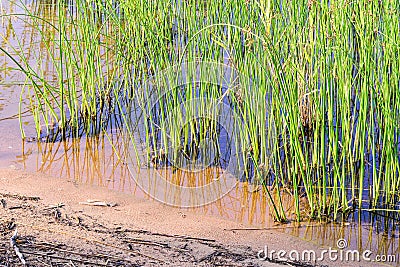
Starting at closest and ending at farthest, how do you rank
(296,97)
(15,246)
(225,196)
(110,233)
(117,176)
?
1. (15,246)
2. (110,233)
3. (296,97)
4. (225,196)
5. (117,176)

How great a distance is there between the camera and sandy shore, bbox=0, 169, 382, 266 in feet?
6.48

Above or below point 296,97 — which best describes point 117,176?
below

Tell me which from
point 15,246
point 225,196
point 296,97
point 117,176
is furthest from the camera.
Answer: point 117,176

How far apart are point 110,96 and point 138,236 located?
4.93ft

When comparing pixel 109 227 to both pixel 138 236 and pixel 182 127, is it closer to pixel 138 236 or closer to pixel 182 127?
pixel 138 236

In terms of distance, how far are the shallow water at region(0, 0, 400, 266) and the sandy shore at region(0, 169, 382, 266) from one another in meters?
0.10

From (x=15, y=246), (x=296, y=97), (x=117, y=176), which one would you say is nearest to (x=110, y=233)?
(x=15, y=246)

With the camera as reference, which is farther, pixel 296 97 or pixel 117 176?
pixel 117 176

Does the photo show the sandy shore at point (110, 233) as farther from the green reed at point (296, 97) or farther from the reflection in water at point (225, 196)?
the green reed at point (296, 97)

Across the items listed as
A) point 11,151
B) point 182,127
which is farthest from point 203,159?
point 11,151

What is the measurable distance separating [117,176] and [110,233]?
2.22ft

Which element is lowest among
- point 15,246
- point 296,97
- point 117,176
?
point 15,246

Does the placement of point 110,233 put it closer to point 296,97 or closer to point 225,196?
point 225,196

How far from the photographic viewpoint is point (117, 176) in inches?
111
